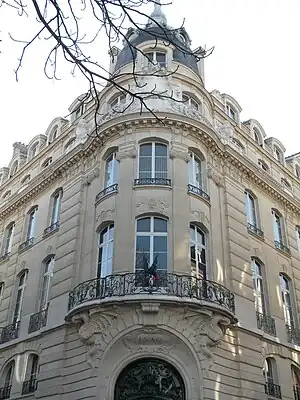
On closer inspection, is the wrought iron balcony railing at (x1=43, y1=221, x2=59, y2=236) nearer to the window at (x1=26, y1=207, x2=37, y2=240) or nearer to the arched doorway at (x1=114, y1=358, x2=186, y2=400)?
the window at (x1=26, y1=207, x2=37, y2=240)

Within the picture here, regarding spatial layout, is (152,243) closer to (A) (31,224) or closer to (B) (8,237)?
(A) (31,224)

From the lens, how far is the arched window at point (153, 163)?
1616 centimetres

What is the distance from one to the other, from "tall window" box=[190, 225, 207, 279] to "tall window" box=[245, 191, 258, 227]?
371 centimetres

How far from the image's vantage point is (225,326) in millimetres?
14219

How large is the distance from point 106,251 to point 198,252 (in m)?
3.09

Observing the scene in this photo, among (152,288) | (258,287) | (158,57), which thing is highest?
(158,57)

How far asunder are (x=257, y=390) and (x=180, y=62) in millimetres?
13386

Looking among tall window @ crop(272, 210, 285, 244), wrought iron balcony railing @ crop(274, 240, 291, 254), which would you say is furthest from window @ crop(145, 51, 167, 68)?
wrought iron balcony railing @ crop(274, 240, 291, 254)

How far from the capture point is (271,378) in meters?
16.0

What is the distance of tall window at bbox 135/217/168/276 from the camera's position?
1459 cm

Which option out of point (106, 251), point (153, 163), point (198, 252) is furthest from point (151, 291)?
point (153, 163)

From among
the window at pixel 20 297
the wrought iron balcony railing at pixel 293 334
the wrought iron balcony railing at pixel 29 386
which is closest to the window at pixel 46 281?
the window at pixel 20 297

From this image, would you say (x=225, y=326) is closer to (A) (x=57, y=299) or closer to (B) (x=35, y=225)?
(A) (x=57, y=299)

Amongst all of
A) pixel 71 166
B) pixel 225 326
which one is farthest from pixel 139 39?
pixel 225 326
